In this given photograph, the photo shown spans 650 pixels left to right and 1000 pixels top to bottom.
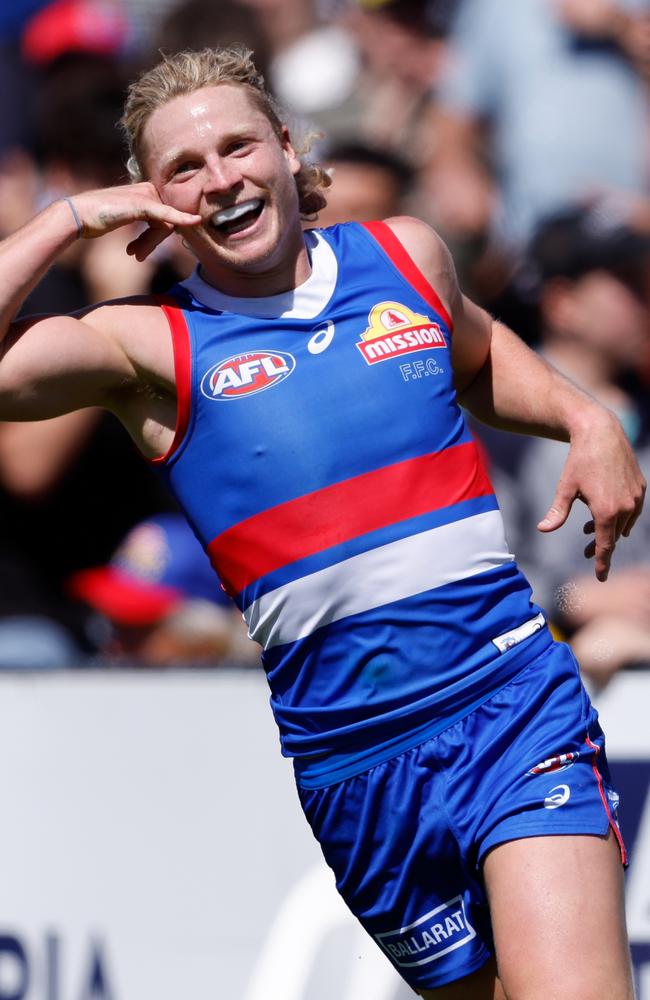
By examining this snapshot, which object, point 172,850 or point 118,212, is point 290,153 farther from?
point 172,850

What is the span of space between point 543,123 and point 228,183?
10.9 ft

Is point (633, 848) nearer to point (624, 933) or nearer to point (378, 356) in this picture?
point (624, 933)

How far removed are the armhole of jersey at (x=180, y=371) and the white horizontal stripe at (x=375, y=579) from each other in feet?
1.17

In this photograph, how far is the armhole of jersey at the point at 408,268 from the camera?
3043 mm

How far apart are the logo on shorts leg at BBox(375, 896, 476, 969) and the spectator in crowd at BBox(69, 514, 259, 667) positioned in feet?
6.22

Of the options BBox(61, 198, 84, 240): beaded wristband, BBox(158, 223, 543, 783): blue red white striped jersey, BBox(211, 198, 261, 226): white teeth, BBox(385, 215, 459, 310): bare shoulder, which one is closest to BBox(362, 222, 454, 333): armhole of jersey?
BBox(385, 215, 459, 310): bare shoulder

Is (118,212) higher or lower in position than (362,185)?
higher

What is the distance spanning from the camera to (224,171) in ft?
9.45

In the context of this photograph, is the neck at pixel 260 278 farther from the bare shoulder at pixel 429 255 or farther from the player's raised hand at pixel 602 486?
the player's raised hand at pixel 602 486

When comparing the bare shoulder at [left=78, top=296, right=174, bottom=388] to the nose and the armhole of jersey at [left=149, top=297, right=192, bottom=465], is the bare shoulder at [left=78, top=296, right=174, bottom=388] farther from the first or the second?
the nose

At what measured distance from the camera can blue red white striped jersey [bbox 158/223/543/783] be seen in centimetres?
282

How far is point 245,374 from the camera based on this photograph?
2830 millimetres

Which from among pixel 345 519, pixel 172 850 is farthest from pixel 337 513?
pixel 172 850

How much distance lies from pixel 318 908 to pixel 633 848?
0.87 m
